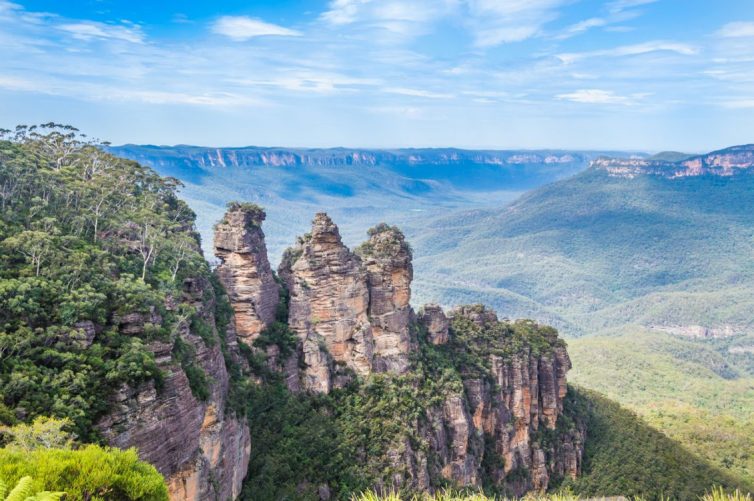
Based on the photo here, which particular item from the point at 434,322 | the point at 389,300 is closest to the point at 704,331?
the point at 434,322

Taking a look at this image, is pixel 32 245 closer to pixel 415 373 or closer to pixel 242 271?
pixel 242 271

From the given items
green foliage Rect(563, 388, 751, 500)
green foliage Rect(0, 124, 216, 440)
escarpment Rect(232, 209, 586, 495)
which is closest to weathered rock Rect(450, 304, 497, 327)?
escarpment Rect(232, 209, 586, 495)

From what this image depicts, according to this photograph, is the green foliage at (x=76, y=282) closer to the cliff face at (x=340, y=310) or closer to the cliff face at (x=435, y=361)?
the cliff face at (x=340, y=310)

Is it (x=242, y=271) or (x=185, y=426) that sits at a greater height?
(x=242, y=271)

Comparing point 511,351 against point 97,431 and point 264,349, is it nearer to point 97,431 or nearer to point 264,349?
point 264,349

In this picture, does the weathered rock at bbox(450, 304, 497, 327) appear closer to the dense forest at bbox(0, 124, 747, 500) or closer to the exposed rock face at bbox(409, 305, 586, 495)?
the exposed rock face at bbox(409, 305, 586, 495)

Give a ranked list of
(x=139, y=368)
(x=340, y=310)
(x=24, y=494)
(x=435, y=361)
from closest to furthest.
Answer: (x=24, y=494)
(x=139, y=368)
(x=340, y=310)
(x=435, y=361)

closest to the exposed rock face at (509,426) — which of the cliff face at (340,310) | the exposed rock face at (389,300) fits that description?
the exposed rock face at (389,300)

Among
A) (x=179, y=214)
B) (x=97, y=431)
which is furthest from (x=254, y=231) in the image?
(x=97, y=431)
